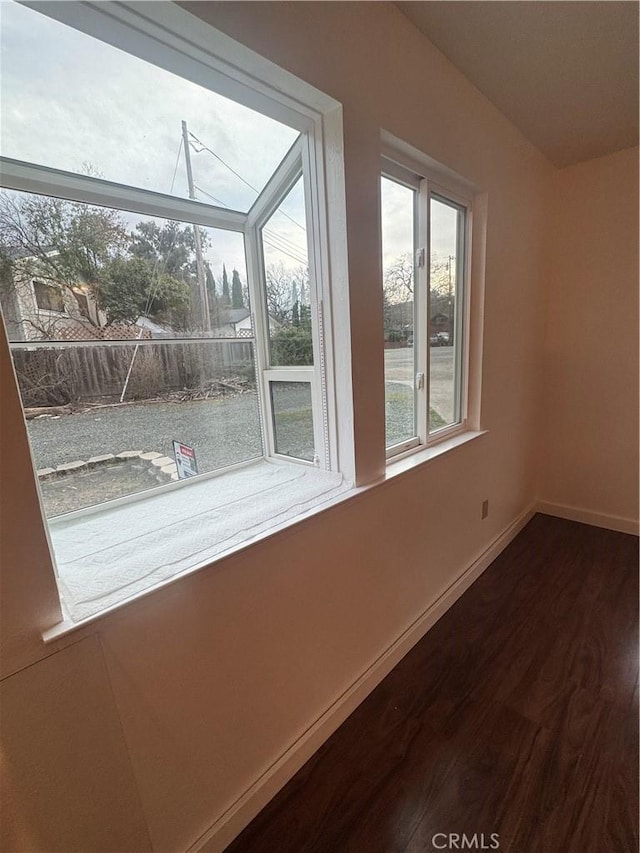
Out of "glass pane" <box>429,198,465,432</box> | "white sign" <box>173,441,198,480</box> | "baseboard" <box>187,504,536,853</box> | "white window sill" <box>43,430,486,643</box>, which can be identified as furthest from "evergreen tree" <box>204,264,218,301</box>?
"baseboard" <box>187,504,536,853</box>

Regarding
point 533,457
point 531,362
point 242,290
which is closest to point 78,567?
point 242,290

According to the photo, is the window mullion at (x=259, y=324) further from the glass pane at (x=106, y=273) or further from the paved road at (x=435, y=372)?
the paved road at (x=435, y=372)

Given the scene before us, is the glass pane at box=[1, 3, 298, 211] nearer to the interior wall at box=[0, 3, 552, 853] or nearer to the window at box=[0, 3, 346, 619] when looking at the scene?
the window at box=[0, 3, 346, 619]

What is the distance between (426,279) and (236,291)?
89cm

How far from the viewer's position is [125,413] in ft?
3.71

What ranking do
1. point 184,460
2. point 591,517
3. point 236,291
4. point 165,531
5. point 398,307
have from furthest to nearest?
point 591,517 < point 398,307 < point 236,291 < point 184,460 < point 165,531

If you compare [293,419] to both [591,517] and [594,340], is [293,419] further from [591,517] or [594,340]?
[591,517]

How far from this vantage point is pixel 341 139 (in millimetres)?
1182

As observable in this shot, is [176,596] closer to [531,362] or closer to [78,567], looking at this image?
[78,567]

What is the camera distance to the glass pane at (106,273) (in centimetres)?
91

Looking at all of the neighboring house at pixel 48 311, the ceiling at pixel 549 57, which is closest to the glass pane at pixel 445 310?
the ceiling at pixel 549 57

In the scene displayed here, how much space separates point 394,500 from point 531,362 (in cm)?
178

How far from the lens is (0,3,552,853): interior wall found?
0.72m

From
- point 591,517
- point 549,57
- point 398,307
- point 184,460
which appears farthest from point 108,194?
point 591,517
